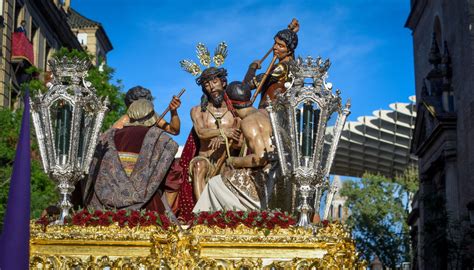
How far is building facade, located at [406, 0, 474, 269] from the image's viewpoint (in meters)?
31.1

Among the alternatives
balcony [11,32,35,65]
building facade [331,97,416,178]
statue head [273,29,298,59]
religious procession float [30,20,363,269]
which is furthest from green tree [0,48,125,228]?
building facade [331,97,416,178]

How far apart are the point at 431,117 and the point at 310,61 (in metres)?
27.4

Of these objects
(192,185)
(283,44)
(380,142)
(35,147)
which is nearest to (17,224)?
(192,185)

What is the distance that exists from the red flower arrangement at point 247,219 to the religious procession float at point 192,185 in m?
0.01

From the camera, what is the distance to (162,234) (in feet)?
32.4

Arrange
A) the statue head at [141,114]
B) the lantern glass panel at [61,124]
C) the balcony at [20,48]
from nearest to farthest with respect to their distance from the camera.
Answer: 1. the lantern glass panel at [61,124]
2. the statue head at [141,114]
3. the balcony at [20,48]

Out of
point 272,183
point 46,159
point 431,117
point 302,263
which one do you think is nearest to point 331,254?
point 302,263

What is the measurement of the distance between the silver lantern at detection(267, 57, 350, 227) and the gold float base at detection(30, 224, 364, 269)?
14.4 inches

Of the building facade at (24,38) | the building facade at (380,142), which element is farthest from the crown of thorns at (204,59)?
the building facade at (380,142)

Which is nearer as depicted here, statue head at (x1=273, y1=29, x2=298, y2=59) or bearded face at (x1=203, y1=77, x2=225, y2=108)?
bearded face at (x1=203, y1=77, x2=225, y2=108)

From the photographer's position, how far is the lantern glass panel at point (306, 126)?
406 inches

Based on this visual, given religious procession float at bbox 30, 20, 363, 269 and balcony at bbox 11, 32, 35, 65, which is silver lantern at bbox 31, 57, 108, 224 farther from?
balcony at bbox 11, 32, 35, 65

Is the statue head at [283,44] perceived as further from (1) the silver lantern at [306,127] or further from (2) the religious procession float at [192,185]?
(1) the silver lantern at [306,127]

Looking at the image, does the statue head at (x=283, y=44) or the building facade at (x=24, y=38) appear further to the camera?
the building facade at (x=24, y=38)
